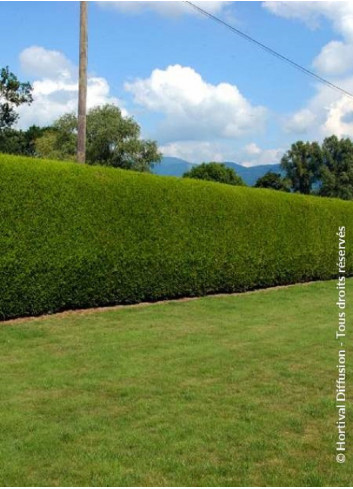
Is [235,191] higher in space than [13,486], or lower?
higher

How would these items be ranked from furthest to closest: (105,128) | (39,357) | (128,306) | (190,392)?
(105,128), (128,306), (39,357), (190,392)

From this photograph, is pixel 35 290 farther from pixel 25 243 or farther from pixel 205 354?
pixel 205 354

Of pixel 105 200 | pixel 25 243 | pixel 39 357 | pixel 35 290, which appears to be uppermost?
pixel 105 200

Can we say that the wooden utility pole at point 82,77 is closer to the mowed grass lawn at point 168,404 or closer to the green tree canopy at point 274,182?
the mowed grass lawn at point 168,404

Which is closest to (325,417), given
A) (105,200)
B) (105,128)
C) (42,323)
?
(42,323)

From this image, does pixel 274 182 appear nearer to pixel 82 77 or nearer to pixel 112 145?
pixel 112 145

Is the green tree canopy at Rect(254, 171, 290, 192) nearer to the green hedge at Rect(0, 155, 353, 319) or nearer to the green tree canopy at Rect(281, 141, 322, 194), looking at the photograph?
the green tree canopy at Rect(281, 141, 322, 194)

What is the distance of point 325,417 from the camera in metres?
5.00

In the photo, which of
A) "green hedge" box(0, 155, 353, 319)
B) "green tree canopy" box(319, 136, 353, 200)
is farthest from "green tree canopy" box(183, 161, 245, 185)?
"green hedge" box(0, 155, 353, 319)

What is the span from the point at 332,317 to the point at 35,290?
598 centimetres

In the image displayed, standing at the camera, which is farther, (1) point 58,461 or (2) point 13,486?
(1) point 58,461

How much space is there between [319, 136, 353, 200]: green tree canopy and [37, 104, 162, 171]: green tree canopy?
28.6 metres

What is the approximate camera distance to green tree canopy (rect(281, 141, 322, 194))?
75.2 m

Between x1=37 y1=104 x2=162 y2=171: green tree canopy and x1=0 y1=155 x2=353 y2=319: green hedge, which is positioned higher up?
x1=37 y1=104 x2=162 y2=171: green tree canopy
